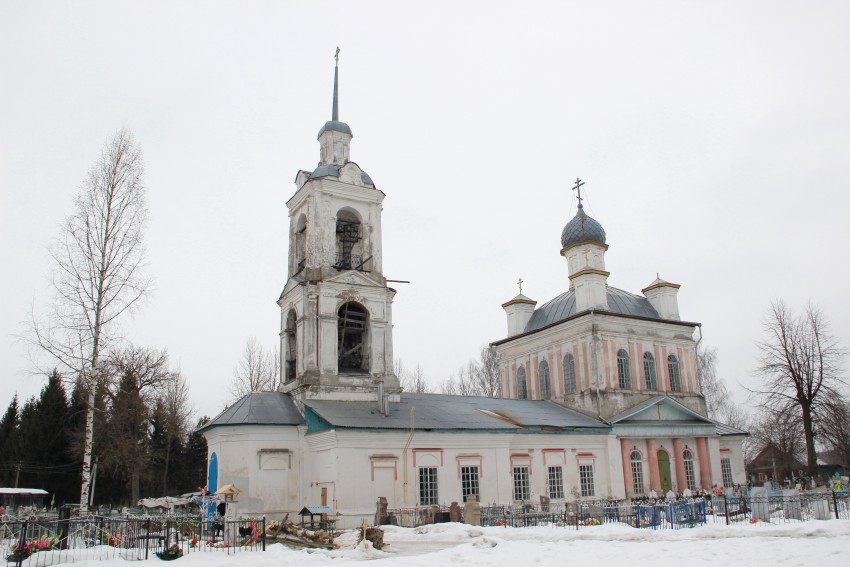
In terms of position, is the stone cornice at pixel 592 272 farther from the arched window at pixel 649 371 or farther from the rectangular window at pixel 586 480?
the rectangular window at pixel 586 480

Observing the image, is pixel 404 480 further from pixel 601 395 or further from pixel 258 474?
pixel 601 395

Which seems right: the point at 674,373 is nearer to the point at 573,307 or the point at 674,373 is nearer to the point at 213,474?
the point at 573,307

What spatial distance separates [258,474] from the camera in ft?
74.1

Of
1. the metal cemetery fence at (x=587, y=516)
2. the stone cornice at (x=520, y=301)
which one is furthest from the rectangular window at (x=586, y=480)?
the stone cornice at (x=520, y=301)

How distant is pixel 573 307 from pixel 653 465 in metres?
8.15

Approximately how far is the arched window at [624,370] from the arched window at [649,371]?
1128 millimetres

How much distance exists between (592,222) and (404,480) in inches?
708

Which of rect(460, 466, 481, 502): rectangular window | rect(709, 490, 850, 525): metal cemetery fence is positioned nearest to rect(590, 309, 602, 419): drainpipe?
rect(460, 466, 481, 502): rectangular window

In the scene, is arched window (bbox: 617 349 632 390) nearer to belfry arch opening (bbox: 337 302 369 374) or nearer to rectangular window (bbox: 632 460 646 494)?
rectangular window (bbox: 632 460 646 494)

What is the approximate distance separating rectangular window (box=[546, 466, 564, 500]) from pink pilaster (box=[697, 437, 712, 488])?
27.1 feet

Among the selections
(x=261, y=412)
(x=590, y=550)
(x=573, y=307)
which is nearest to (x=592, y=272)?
(x=573, y=307)

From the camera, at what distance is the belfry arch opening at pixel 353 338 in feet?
87.3

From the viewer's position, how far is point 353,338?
27438 mm

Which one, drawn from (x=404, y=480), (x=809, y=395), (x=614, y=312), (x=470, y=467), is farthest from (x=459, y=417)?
(x=809, y=395)
